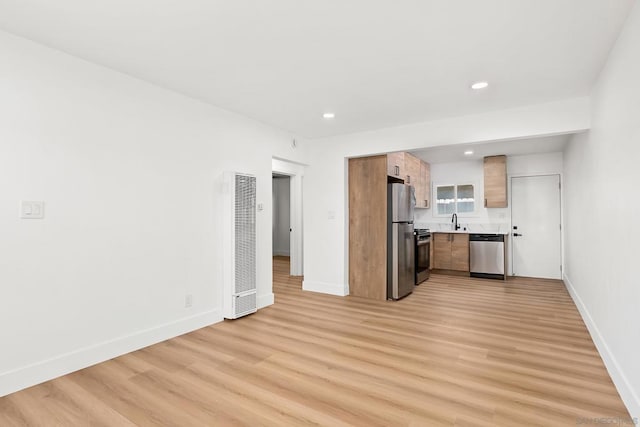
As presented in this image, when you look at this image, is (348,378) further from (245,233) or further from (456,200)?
(456,200)

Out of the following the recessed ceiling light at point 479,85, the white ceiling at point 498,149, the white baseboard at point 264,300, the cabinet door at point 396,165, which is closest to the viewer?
the recessed ceiling light at point 479,85

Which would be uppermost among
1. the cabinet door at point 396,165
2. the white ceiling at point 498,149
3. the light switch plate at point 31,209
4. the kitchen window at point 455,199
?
the white ceiling at point 498,149

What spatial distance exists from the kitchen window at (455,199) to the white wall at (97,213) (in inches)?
206

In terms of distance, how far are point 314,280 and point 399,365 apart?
9.28ft

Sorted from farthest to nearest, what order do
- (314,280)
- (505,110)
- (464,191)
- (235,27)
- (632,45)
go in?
1. (464,191)
2. (314,280)
3. (505,110)
4. (235,27)
5. (632,45)

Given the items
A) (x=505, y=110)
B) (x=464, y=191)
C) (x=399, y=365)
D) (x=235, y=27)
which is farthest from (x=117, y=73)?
(x=464, y=191)

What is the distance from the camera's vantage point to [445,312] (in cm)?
418

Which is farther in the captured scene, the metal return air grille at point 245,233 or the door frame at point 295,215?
the door frame at point 295,215

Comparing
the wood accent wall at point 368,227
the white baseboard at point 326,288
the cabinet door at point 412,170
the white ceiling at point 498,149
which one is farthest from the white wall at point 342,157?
the cabinet door at point 412,170

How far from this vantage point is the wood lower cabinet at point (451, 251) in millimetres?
6656

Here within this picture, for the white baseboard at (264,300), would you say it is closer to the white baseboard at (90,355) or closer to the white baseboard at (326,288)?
the white baseboard at (90,355)

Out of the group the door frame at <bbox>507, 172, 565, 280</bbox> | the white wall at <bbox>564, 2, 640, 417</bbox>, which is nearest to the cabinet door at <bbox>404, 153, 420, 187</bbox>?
the door frame at <bbox>507, 172, 565, 280</bbox>

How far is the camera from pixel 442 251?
22.6 feet

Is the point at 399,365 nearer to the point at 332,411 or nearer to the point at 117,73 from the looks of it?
the point at 332,411
